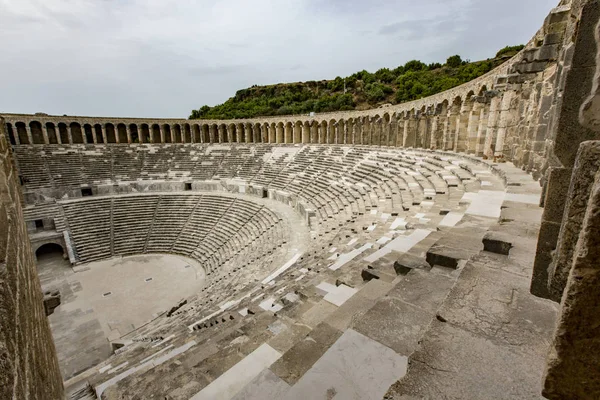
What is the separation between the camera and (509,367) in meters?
1.65

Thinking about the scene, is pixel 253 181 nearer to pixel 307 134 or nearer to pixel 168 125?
pixel 307 134

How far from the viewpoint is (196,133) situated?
32719 mm

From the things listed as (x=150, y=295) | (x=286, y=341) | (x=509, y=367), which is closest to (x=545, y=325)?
(x=509, y=367)

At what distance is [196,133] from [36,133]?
45.2ft

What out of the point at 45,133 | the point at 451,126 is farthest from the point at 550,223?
the point at 45,133

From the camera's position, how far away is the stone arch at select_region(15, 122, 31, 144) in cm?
2414

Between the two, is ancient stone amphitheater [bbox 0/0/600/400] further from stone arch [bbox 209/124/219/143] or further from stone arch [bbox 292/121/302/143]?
stone arch [bbox 209/124/219/143]

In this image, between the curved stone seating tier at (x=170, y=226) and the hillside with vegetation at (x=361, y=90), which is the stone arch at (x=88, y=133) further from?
the hillside with vegetation at (x=361, y=90)

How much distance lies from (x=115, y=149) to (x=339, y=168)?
69.5ft

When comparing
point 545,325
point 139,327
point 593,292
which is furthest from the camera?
point 139,327

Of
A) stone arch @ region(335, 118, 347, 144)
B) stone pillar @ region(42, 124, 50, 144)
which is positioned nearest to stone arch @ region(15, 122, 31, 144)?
stone pillar @ region(42, 124, 50, 144)

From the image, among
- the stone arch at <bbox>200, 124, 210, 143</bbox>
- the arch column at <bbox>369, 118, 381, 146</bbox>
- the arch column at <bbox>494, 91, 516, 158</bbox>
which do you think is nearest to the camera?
the arch column at <bbox>494, 91, 516, 158</bbox>

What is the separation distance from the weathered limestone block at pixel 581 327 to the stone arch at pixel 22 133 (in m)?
34.2

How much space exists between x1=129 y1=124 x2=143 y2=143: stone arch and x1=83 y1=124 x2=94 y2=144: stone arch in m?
3.35
